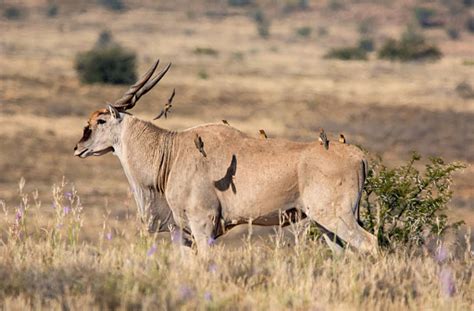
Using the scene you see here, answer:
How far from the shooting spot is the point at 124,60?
42.6 m

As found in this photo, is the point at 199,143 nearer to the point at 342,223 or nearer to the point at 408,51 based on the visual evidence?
the point at 342,223

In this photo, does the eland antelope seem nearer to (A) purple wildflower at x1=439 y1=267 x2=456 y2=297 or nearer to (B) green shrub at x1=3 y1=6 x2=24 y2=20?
(A) purple wildflower at x1=439 y1=267 x2=456 y2=297

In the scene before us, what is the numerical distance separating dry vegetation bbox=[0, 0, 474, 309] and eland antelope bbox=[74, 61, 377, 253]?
11.2 inches

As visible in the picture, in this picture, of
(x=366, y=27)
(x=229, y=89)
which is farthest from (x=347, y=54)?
(x=366, y=27)

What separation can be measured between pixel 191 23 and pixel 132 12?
25.7 ft

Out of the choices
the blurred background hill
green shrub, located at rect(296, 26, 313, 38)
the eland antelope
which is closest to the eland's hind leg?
the eland antelope

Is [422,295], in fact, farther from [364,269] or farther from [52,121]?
[52,121]

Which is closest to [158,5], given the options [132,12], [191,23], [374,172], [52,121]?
[132,12]

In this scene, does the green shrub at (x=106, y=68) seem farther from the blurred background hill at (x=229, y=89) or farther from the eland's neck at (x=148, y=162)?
the eland's neck at (x=148, y=162)

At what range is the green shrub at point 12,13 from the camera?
80625 millimetres

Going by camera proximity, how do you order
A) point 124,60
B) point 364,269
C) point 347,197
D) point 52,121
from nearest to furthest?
point 364,269 < point 347,197 < point 52,121 < point 124,60

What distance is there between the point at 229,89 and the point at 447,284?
33016 mm

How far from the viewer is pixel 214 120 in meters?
31.2

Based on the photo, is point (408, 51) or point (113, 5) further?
point (113, 5)
